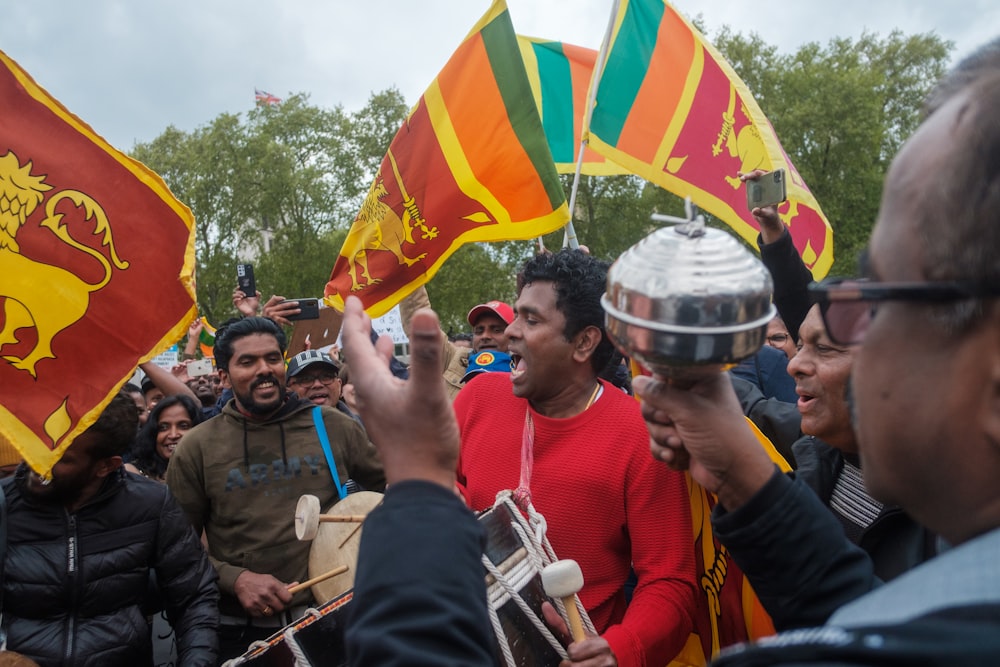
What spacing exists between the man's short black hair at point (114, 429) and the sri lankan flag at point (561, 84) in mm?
4081

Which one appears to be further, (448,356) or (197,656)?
(448,356)

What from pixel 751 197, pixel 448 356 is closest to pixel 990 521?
pixel 751 197

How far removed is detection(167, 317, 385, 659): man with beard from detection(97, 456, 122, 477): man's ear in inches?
20.9

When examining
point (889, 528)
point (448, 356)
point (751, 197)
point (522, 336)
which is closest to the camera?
point (889, 528)

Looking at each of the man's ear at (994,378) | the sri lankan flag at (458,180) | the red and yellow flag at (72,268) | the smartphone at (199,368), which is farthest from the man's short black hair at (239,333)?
the smartphone at (199,368)

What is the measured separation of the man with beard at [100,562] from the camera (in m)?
2.79

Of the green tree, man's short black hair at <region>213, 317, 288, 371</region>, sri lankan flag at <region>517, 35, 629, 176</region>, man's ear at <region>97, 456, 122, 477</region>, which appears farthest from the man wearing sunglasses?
the green tree

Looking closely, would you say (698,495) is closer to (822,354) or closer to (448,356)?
(822,354)

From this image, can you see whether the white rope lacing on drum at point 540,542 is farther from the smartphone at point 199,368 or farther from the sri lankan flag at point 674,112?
the smartphone at point 199,368

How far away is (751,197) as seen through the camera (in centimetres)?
321

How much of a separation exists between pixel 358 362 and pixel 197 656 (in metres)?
2.42

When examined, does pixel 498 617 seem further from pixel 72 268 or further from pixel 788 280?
pixel 72 268

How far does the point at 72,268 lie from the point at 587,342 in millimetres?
2170

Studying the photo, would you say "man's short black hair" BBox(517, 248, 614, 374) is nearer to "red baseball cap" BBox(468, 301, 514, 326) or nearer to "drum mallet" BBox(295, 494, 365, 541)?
"drum mallet" BBox(295, 494, 365, 541)
